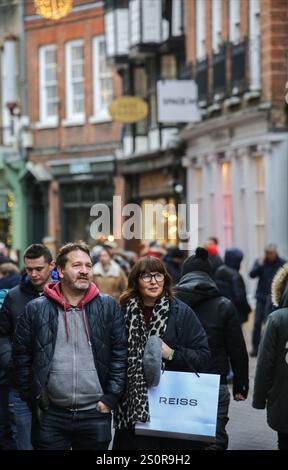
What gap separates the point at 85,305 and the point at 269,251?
1296 centimetres

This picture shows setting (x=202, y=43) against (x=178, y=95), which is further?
(x=202, y=43)

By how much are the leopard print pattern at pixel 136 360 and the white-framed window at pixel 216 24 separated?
23608 mm

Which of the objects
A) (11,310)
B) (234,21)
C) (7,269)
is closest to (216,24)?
(234,21)

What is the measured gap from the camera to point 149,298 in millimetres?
8656

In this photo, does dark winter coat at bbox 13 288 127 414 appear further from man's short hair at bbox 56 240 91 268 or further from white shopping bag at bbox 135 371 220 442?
white shopping bag at bbox 135 371 220 442

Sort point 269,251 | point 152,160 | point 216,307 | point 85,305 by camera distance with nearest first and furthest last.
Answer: point 85,305
point 216,307
point 269,251
point 152,160

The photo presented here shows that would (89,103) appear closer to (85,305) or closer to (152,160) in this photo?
(152,160)

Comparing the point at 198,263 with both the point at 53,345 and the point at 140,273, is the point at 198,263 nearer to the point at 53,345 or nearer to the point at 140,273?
the point at 140,273

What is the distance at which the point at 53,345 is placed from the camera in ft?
26.5

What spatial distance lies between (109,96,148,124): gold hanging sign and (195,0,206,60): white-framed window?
7.74 feet

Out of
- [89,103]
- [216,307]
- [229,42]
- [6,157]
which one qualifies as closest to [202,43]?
[229,42]

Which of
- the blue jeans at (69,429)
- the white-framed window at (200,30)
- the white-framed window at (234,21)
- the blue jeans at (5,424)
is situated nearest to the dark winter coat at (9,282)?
the blue jeans at (5,424)

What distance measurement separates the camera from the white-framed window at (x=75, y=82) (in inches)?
1660

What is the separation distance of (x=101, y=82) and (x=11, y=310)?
105ft
